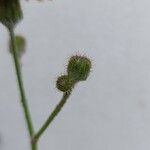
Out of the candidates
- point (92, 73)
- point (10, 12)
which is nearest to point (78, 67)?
point (10, 12)

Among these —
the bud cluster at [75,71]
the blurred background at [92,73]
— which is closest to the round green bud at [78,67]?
the bud cluster at [75,71]

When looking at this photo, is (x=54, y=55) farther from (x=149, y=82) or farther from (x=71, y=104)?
(x=149, y=82)

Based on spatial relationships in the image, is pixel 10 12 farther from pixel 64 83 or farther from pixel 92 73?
pixel 92 73

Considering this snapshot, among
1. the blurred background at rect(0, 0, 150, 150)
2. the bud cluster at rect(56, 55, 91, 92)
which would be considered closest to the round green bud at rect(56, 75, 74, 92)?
the bud cluster at rect(56, 55, 91, 92)

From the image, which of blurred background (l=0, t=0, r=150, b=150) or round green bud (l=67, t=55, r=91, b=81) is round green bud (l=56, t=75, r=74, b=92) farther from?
blurred background (l=0, t=0, r=150, b=150)

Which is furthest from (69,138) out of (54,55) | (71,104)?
(54,55)

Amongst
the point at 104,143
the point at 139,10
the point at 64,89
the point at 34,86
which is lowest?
the point at 104,143

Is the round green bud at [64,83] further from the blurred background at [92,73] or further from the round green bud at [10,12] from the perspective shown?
the blurred background at [92,73]
